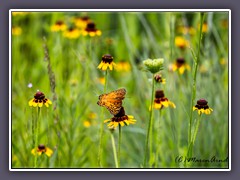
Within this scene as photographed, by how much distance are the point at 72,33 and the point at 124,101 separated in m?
0.47

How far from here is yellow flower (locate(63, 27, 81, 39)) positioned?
2.64 metres

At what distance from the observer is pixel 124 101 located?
2371 mm

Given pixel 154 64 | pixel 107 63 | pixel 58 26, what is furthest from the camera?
pixel 58 26

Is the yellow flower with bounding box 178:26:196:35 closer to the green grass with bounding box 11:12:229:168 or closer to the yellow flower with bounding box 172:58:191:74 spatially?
the green grass with bounding box 11:12:229:168

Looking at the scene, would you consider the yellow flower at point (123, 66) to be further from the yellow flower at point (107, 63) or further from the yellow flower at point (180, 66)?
the yellow flower at point (107, 63)

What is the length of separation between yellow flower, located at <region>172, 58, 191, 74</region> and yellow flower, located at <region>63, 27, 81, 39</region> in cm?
45

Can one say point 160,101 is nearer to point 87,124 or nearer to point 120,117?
point 120,117

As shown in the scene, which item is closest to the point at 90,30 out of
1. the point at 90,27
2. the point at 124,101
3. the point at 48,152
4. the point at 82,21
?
the point at 90,27

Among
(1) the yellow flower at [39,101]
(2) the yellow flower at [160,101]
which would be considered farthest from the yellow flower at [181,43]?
(1) the yellow flower at [39,101]

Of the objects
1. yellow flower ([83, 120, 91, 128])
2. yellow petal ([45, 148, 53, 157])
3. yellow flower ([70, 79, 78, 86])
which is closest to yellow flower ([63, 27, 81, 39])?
yellow flower ([70, 79, 78, 86])

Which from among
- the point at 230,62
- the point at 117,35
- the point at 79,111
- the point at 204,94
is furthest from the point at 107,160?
the point at 117,35

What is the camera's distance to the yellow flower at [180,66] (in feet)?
8.27

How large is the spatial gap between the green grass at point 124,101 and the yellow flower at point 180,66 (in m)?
0.04
